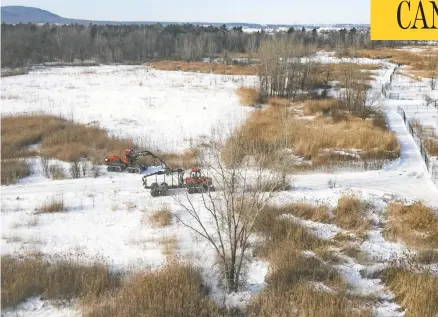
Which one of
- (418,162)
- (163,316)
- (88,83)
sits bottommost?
(163,316)

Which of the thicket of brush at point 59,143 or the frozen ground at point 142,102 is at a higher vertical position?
the frozen ground at point 142,102

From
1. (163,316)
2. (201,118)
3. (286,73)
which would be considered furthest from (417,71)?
(163,316)

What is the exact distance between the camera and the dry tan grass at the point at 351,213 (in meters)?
11.5

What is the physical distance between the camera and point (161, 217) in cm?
1156

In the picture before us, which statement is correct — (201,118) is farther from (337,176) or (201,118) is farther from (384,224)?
(384,224)

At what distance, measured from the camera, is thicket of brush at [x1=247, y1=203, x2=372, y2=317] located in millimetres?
7773

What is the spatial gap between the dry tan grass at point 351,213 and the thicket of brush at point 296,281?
4.42ft

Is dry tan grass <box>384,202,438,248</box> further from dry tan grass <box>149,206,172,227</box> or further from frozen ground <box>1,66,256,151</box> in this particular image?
frozen ground <box>1,66,256,151</box>

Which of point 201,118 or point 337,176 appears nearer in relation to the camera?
point 337,176

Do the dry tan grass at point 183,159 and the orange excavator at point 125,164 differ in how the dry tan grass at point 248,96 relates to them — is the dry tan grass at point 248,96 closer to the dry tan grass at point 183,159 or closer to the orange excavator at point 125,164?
the dry tan grass at point 183,159

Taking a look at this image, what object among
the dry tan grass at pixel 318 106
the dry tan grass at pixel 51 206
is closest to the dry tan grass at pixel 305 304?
the dry tan grass at pixel 51 206

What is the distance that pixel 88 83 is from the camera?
37.4 metres

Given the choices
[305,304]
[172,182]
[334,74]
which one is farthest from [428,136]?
[334,74]

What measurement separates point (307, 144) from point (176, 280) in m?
11.2
